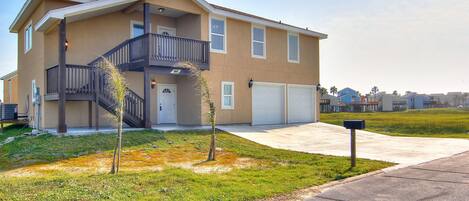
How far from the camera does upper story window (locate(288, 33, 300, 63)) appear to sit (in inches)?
856

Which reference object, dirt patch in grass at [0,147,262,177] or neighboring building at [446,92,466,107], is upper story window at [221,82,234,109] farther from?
neighboring building at [446,92,466,107]

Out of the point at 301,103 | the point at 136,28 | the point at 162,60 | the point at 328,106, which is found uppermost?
the point at 136,28

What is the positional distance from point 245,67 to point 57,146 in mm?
10360

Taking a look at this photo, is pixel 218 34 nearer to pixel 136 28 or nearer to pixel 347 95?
pixel 136 28

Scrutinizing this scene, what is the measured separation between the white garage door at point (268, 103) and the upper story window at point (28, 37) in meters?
10.7

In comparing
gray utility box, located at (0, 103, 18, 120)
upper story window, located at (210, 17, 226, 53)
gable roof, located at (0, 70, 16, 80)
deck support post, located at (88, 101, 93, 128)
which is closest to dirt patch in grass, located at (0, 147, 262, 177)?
deck support post, located at (88, 101, 93, 128)

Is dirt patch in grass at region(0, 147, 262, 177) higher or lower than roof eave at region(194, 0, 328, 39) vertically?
lower

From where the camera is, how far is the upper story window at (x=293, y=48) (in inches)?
856

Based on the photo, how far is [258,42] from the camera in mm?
20141

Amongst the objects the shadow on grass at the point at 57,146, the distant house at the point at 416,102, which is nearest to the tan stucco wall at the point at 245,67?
the shadow on grass at the point at 57,146

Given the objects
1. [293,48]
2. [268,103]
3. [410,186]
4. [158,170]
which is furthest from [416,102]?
[158,170]

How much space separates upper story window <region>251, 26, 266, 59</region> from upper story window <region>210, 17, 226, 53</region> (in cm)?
196

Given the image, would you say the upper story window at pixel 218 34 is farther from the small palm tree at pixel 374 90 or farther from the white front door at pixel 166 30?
the small palm tree at pixel 374 90

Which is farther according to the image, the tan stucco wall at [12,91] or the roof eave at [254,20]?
the tan stucco wall at [12,91]
